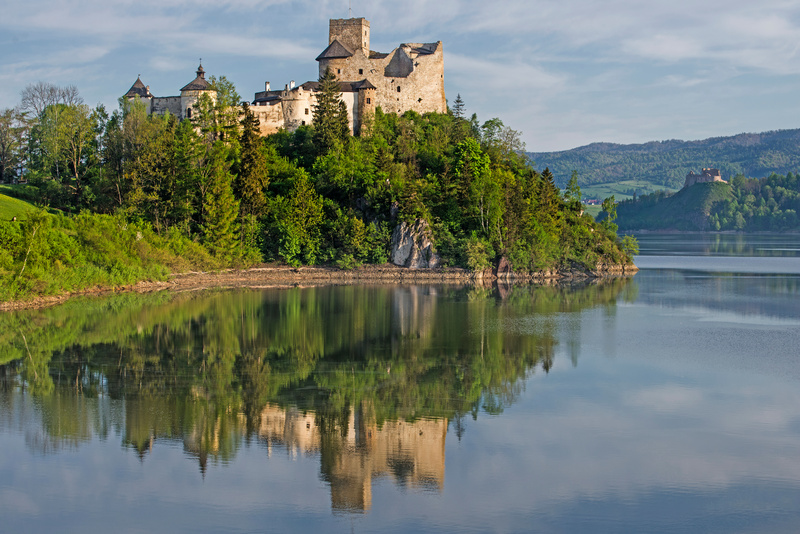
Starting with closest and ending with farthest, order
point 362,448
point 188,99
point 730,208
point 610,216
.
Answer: point 362,448
point 188,99
point 610,216
point 730,208

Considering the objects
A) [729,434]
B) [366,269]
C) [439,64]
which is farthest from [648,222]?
[729,434]

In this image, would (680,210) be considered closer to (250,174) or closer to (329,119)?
(329,119)

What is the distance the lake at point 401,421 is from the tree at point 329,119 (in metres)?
22.2

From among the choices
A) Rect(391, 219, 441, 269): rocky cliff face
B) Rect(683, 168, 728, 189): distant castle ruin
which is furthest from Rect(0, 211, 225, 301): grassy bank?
Rect(683, 168, 728, 189): distant castle ruin

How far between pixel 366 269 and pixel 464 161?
31.7 feet

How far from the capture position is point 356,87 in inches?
2248

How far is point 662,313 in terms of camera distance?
35875mm

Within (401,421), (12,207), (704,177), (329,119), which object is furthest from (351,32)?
(704,177)

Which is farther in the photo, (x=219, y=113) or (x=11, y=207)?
(x=219, y=113)

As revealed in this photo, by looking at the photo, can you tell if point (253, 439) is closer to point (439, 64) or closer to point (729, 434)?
point (729, 434)

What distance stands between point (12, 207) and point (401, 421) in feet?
118

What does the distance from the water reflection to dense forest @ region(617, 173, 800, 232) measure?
12128 cm

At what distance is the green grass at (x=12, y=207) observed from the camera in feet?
142

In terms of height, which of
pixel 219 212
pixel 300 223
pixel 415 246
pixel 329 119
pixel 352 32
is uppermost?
pixel 352 32
